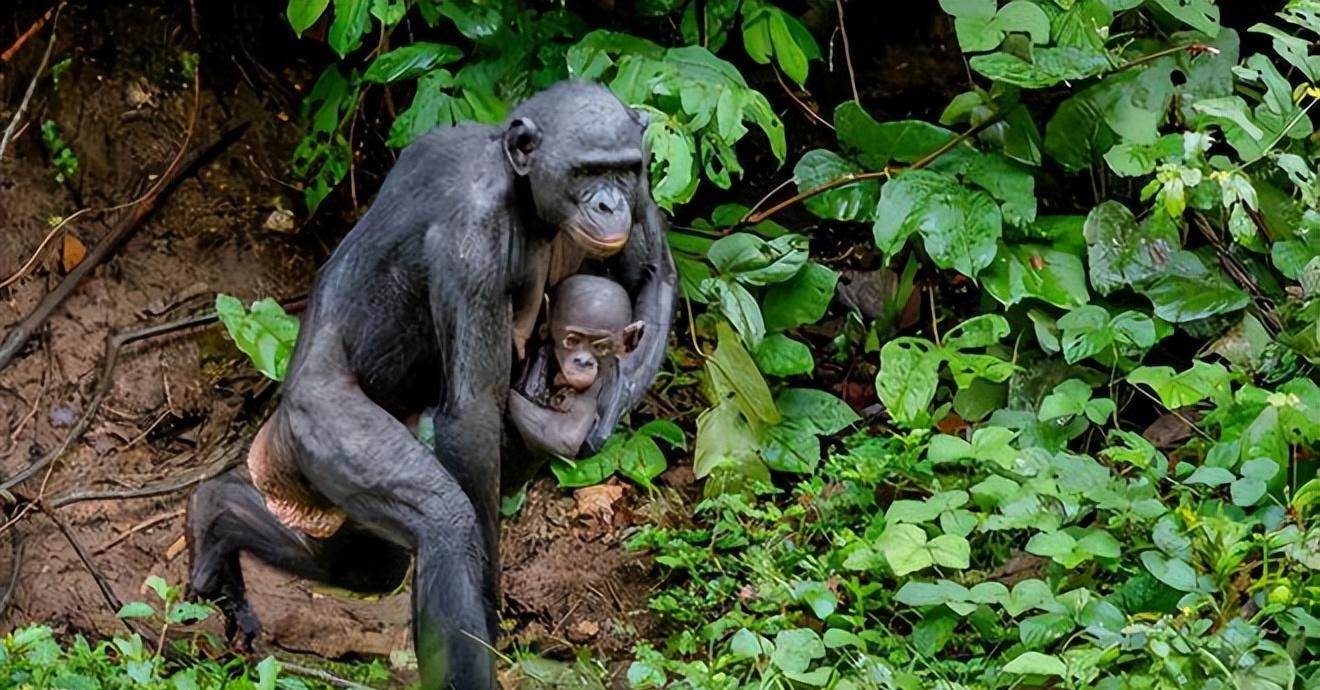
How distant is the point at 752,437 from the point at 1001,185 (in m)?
1.16

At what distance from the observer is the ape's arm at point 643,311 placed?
3832mm

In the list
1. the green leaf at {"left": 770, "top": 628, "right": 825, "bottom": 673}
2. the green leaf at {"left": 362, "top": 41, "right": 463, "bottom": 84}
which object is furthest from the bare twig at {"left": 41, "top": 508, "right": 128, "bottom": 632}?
the green leaf at {"left": 770, "top": 628, "right": 825, "bottom": 673}

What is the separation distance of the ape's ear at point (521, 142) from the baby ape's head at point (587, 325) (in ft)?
0.92

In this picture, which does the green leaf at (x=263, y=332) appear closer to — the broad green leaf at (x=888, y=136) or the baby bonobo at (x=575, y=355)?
the baby bonobo at (x=575, y=355)

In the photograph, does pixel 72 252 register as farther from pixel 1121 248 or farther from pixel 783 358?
pixel 1121 248

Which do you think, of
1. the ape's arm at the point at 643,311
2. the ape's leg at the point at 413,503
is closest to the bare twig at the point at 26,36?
the ape's leg at the point at 413,503

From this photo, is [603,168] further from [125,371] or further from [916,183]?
[125,371]

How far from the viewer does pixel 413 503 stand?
378 centimetres

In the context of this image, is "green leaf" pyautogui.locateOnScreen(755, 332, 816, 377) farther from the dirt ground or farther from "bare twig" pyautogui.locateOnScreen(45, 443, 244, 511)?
"bare twig" pyautogui.locateOnScreen(45, 443, 244, 511)

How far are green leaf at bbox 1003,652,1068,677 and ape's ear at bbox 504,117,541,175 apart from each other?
1.71 meters

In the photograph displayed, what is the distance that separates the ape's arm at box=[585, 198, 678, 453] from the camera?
3.83 m

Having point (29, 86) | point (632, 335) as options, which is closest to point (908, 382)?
point (632, 335)

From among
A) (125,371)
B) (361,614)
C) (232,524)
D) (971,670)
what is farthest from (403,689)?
(125,371)

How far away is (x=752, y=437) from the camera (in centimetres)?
584
